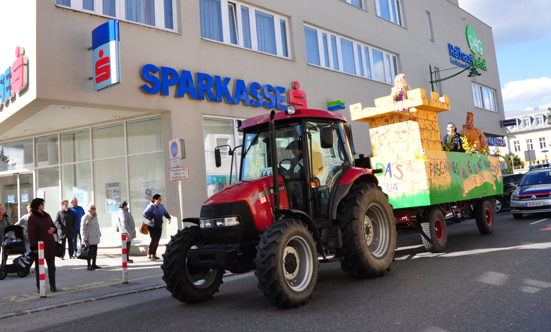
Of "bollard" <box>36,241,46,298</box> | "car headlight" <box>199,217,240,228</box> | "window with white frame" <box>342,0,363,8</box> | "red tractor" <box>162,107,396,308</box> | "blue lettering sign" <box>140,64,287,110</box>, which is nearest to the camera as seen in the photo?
"red tractor" <box>162,107,396,308</box>

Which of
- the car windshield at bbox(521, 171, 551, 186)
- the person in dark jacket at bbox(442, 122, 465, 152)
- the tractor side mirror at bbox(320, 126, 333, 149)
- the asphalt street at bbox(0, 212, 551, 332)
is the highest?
the person in dark jacket at bbox(442, 122, 465, 152)

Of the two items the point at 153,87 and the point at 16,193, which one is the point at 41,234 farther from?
the point at 16,193

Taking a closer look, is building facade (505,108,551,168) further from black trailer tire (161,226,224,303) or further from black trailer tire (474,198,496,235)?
black trailer tire (161,226,224,303)

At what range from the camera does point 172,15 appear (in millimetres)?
14000

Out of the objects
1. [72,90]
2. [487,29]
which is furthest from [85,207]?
[487,29]

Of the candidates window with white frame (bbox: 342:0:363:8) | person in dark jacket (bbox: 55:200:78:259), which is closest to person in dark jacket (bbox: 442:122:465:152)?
person in dark jacket (bbox: 55:200:78:259)

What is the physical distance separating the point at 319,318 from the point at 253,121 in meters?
3.05

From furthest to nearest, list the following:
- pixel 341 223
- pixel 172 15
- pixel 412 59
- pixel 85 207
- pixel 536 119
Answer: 1. pixel 536 119
2. pixel 412 59
3. pixel 85 207
4. pixel 172 15
5. pixel 341 223

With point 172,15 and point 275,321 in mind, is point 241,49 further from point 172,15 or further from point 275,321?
point 275,321

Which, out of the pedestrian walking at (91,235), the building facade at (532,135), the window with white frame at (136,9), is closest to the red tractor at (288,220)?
the pedestrian walking at (91,235)

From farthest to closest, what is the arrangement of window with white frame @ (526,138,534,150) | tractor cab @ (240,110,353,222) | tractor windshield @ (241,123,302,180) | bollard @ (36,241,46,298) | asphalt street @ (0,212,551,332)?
window with white frame @ (526,138,534,150)
bollard @ (36,241,46,298)
tractor windshield @ (241,123,302,180)
tractor cab @ (240,110,353,222)
asphalt street @ (0,212,551,332)

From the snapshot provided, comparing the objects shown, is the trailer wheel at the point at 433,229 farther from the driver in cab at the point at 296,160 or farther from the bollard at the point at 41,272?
the bollard at the point at 41,272

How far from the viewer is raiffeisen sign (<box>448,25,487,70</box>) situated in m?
29.4

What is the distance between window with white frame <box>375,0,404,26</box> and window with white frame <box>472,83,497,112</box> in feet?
33.3
